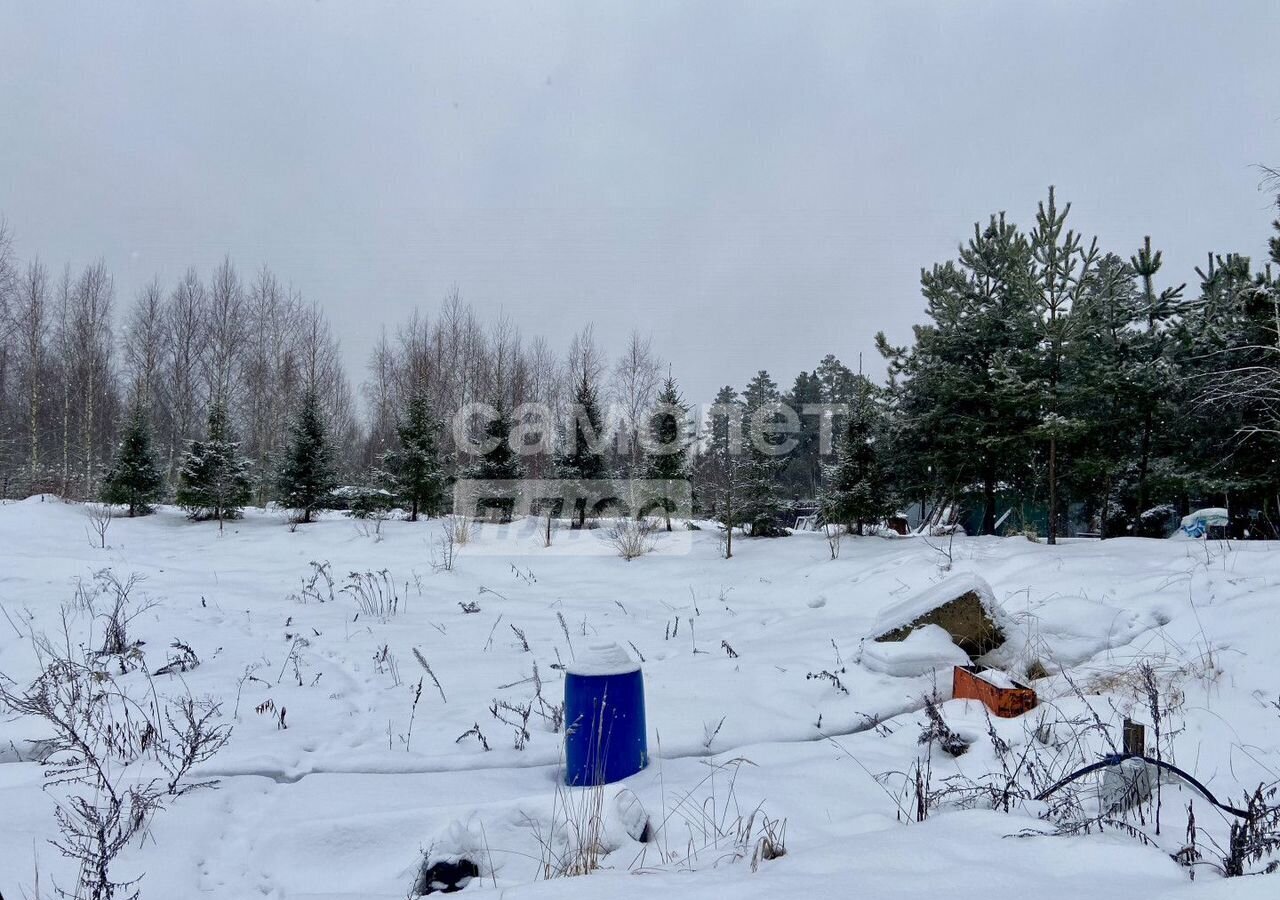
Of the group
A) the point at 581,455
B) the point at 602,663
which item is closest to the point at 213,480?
the point at 581,455

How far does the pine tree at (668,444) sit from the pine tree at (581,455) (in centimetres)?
180

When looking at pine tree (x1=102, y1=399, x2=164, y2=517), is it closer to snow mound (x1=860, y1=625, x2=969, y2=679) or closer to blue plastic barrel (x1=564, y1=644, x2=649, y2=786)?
blue plastic barrel (x1=564, y1=644, x2=649, y2=786)

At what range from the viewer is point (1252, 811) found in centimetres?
179

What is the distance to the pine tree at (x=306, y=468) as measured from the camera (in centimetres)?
1609

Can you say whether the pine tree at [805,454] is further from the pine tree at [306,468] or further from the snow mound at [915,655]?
the snow mound at [915,655]

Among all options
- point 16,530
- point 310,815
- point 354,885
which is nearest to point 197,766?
point 310,815

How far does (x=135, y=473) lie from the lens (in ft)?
51.9

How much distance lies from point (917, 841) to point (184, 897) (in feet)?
7.47

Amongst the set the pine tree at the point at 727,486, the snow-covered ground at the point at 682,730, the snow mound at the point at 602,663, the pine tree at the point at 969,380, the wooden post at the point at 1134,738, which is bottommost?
the snow-covered ground at the point at 682,730

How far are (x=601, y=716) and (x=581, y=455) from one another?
1531 cm

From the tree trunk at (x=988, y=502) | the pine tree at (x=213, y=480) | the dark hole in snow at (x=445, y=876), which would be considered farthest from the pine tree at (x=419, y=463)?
the dark hole in snow at (x=445, y=876)

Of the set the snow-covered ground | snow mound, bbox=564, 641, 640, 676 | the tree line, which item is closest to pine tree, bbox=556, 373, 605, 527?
the tree line

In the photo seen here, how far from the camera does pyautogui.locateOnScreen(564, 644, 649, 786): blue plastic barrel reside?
9.07 feet

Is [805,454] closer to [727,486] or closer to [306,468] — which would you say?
[727,486]
